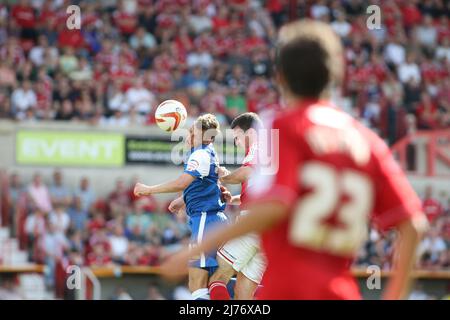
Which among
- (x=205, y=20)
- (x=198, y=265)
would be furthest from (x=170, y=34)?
(x=198, y=265)

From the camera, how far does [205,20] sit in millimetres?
24359

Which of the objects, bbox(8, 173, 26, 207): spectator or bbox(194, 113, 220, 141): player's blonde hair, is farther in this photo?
bbox(8, 173, 26, 207): spectator

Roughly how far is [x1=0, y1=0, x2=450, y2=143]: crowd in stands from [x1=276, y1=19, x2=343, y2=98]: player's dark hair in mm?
16446

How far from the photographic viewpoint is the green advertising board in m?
20.0

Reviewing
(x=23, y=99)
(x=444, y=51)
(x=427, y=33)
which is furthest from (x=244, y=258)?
(x=427, y=33)

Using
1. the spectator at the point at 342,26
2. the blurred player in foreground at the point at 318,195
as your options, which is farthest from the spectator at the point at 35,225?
the blurred player in foreground at the point at 318,195

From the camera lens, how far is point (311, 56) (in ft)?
13.0

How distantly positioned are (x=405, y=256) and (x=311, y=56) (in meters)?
0.84

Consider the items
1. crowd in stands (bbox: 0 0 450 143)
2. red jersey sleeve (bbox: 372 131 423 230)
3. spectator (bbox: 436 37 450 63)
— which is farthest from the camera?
spectator (bbox: 436 37 450 63)

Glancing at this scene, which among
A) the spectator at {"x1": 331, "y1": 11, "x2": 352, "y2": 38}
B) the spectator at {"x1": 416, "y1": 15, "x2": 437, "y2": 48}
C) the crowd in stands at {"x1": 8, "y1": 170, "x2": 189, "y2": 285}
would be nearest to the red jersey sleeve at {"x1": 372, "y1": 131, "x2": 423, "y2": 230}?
the crowd in stands at {"x1": 8, "y1": 170, "x2": 189, "y2": 285}

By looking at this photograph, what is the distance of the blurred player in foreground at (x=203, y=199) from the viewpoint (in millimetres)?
9266

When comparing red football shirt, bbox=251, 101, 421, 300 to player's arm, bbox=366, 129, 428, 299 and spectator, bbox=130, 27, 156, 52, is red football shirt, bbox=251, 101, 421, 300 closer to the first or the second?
player's arm, bbox=366, 129, 428, 299

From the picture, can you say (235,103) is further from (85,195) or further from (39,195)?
(39,195)

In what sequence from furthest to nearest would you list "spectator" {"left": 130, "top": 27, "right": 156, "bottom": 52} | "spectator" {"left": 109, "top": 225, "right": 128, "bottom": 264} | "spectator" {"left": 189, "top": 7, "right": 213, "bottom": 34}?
"spectator" {"left": 189, "top": 7, "right": 213, "bottom": 34}, "spectator" {"left": 130, "top": 27, "right": 156, "bottom": 52}, "spectator" {"left": 109, "top": 225, "right": 128, "bottom": 264}
